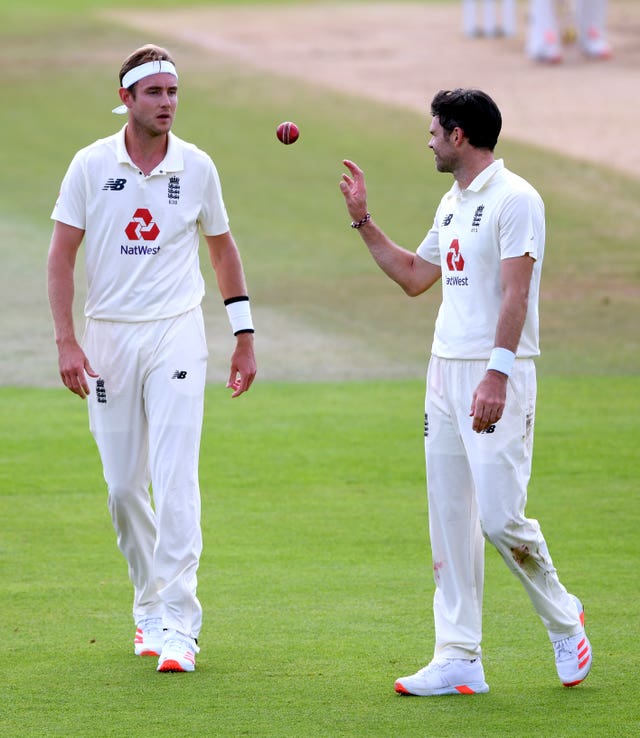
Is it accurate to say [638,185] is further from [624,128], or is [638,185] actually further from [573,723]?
[573,723]

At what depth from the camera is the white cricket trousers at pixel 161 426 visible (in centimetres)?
645

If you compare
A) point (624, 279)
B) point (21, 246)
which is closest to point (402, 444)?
point (624, 279)

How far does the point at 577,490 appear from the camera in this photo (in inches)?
371

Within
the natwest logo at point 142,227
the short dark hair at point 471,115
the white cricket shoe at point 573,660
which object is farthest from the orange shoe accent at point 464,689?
the natwest logo at point 142,227

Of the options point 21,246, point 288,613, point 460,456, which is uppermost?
point 460,456

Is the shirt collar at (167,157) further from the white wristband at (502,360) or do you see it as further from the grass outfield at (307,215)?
the grass outfield at (307,215)

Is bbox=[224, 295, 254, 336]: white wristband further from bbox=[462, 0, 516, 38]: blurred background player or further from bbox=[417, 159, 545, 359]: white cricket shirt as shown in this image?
bbox=[462, 0, 516, 38]: blurred background player

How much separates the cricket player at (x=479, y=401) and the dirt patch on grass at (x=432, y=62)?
17.2 meters

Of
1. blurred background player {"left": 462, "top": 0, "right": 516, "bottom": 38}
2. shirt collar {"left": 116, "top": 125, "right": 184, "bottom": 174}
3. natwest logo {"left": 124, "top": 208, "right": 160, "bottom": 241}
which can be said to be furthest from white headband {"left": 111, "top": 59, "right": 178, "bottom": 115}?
blurred background player {"left": 462, "top": 0, "right": 516, "bottom": 38}

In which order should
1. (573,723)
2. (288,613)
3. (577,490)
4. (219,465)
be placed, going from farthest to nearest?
(219,465), (577,490), (288,613), (573,723)

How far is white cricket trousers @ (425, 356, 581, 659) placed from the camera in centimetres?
593

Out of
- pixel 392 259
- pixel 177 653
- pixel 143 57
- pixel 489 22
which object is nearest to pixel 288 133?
pixel 143 57

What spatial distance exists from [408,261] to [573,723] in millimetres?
2025

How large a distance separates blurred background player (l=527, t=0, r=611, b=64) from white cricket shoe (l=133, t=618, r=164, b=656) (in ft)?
84.7
